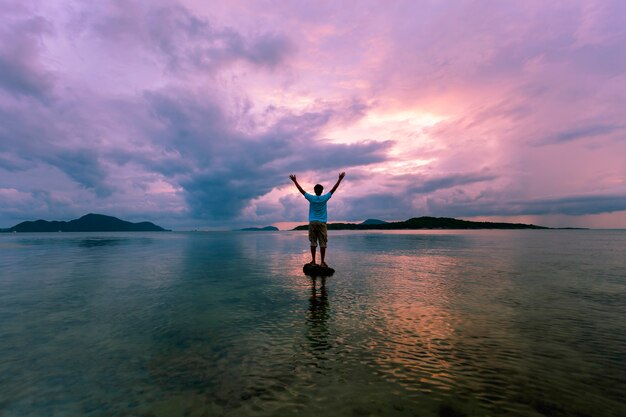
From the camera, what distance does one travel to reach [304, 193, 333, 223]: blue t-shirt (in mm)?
17125

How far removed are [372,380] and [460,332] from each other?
3976 millimetres

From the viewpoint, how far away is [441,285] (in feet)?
49.2

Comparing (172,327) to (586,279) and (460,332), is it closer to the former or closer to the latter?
(460,332)

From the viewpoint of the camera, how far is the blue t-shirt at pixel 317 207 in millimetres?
17125

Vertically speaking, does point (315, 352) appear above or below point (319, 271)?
below

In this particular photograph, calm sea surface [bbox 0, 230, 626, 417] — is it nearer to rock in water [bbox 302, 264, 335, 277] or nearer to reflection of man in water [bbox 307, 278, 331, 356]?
reflection of man in water [bbox 307, 278, 331, 356]

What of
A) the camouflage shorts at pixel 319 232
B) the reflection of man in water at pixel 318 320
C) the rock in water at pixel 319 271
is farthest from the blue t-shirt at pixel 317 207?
the reflection of man in water at pixel 318 320

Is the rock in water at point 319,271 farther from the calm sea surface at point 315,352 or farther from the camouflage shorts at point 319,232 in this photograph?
the calm sea surface at point 315,352

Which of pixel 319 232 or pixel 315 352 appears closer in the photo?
pixel 315 352

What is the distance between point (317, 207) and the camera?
690 inches

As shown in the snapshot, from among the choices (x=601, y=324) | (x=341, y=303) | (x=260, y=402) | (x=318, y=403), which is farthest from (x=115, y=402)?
(x=601, y=324)

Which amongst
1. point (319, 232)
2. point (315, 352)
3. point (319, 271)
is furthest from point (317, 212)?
point (315, 352)

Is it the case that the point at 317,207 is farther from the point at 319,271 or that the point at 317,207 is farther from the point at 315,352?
the point at 315,352

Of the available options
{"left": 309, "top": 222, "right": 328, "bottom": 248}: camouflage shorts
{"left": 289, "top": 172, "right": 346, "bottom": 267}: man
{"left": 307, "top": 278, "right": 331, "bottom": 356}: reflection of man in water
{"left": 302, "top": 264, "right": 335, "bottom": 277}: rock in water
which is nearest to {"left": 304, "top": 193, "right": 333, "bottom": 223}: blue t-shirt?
{"left": 289, "top": 172, "right": 346, "bottom": 267}: man
